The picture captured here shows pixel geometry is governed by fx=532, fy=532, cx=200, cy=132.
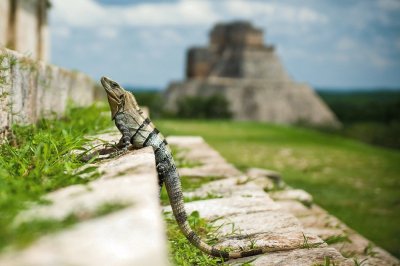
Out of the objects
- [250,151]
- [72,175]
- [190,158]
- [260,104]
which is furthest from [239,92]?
[72,175]

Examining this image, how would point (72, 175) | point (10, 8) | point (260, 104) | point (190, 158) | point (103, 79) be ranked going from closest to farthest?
point (72, 175)
point (103, 79)
point (190, 158)
point (10, 8)
point (260, 104)

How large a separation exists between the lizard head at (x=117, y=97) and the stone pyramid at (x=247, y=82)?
182ft

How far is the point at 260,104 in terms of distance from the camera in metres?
64.0

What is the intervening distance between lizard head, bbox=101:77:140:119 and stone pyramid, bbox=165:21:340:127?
5533 centimetres

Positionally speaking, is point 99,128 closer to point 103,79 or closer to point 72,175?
point 103,79

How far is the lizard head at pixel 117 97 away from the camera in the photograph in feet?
11.8

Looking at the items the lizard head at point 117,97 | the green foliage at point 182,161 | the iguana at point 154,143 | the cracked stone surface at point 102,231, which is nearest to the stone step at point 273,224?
the green foliage at point 182,161

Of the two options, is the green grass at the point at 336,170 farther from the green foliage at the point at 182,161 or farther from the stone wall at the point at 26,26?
the stone wall at the point at 26,26

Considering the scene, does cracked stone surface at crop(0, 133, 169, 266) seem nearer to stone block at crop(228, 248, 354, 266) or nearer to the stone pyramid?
stone block at crop(228, 248, 354, 266)

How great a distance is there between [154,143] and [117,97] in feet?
1.68

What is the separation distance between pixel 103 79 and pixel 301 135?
18743 mm

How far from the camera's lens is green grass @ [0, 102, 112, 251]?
5.50ft

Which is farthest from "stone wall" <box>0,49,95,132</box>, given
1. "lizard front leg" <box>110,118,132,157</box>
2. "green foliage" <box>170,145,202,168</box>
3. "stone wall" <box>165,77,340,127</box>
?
"stone wall" <box>165,77,340,127</box>

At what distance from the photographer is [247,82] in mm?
65750
